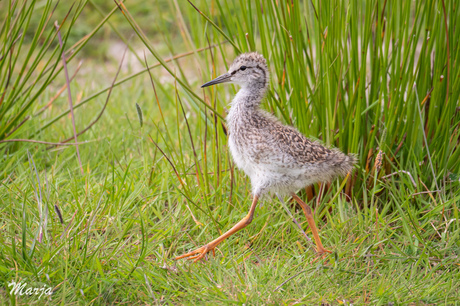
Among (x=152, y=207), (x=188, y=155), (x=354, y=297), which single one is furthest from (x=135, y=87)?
(x=354, y=297)

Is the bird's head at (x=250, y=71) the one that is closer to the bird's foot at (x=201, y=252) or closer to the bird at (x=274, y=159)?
the bird at (x=274, y=159)

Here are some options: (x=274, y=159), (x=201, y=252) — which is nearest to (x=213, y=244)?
(x=201, y=252)

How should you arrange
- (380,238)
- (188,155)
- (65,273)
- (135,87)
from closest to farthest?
1. (65,273)
2. (380,238)
3. (188,155)
4. (135,87)

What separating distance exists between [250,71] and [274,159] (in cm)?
62

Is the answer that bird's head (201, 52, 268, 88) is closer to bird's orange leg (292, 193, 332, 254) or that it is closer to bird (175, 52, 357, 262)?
bird (175, 52, 357, 262)

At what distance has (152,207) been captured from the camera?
3.06 metres

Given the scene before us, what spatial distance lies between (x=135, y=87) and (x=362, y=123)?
3077 millimetres

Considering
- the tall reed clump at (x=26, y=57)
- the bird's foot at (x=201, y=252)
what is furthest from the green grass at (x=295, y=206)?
the tall reed clump at (x=26, y=57)

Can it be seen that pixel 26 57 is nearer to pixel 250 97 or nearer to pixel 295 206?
pixel 250 97

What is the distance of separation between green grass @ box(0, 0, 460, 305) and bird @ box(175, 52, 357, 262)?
122mm

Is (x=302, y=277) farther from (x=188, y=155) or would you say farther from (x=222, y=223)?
(x=188, y=155)

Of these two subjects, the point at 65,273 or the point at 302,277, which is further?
the point at 302,277

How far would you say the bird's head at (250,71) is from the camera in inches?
117

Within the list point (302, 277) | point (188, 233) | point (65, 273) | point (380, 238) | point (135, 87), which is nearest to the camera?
point (65, 273)
